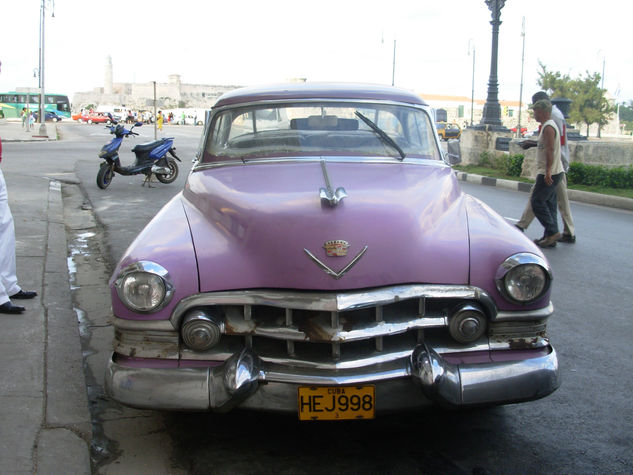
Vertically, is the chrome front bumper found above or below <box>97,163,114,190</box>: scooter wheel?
below

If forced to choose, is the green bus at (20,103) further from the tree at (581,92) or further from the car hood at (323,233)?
the car hood at (323,233)

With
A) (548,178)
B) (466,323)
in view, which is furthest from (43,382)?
(548,178)

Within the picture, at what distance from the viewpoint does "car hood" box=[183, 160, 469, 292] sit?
302cm

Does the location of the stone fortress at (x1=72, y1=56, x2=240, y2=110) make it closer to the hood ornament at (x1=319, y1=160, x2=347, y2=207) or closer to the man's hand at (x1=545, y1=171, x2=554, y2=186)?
the man's hand at (x1=545, y1=171, x2=554, y2=186)

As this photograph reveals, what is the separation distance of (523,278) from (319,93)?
81.4 inches

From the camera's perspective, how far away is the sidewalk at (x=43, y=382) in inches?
121

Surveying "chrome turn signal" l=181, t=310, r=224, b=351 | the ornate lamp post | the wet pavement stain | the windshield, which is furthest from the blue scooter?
"chrome turn signal" l=181, t=310, r=224, b=351

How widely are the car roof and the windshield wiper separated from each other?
0.19 m

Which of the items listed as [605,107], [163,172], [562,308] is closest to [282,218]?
[562,308]

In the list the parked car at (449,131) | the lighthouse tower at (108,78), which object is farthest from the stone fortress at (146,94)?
the parked car at (449,131)

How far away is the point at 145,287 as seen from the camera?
121 inches

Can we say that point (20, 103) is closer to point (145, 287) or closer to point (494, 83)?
point (494, 83)

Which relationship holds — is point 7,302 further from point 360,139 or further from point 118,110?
point 118,110

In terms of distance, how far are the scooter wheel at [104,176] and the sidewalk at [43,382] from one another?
6.40 metres
